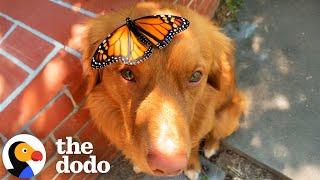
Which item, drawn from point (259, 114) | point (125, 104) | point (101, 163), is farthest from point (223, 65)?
point (101, 163)

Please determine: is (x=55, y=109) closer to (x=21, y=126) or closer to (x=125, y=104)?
(x=21, y=126)

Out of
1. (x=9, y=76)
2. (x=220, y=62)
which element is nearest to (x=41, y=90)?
(x=9, y=76)

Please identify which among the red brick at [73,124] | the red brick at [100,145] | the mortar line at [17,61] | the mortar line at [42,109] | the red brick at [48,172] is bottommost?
the red brick at [100,145]

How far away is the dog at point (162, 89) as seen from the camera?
227 cm

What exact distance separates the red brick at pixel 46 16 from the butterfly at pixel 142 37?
0.72 meters

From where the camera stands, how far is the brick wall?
2658mm

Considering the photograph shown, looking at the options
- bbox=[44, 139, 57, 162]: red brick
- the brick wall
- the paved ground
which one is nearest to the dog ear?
the brick wall

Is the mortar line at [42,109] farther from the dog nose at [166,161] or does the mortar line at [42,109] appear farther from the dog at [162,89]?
the dog nose at [166,161]

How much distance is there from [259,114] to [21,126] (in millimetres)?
1815

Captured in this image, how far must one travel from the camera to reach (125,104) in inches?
100

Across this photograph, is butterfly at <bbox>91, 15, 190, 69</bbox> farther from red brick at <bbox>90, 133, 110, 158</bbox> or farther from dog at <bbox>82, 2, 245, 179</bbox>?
red brick at <bbox>90, 133, 110, 158</bbox>

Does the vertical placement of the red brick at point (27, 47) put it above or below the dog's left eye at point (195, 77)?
above

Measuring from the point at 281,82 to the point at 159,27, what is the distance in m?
1.81

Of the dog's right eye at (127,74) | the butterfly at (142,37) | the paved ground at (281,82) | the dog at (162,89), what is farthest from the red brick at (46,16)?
the paved ground at (281,82)
